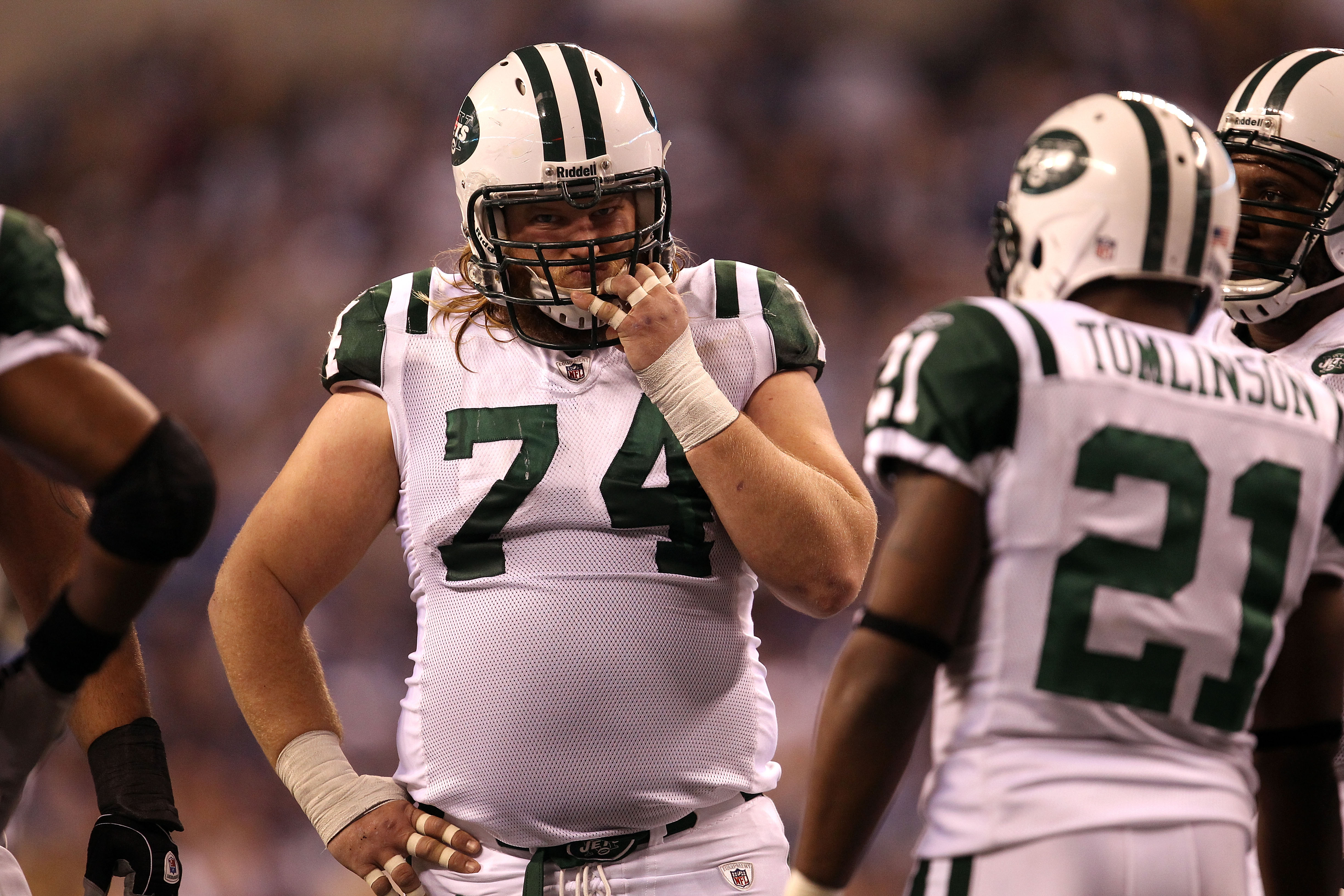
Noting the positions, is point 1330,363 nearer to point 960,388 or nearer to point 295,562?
point 960,388

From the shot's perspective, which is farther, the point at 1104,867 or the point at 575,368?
the point at 575,368

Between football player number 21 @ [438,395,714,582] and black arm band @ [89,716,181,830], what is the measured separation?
1.52 feet

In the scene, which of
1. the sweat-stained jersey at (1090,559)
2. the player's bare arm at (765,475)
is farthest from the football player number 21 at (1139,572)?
the player's bare arm at (765,475)

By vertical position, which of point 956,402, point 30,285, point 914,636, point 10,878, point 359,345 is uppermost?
point 30,285

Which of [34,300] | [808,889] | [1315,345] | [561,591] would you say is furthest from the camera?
[1315,345]

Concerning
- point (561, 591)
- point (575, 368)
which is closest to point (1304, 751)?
point (561, 591)

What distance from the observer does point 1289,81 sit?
7.79ft

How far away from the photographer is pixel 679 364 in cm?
176

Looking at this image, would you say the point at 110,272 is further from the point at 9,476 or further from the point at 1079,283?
the point at 1079,283

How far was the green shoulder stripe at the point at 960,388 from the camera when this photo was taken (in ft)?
4.07

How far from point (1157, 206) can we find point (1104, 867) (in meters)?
0.67

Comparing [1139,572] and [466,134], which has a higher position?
[466,134]

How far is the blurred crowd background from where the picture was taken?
Answer: 445cm

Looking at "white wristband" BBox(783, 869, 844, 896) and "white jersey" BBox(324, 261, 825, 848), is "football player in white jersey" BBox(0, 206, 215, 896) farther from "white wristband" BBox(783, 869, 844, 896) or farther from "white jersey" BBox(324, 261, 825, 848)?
"white wristband" BBox(783, 869, 844, 896)
